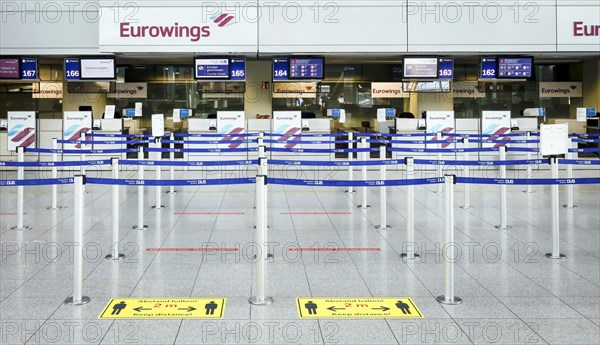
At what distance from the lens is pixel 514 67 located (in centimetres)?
1753

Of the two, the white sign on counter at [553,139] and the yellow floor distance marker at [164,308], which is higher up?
the white sign on counter at [553,139]

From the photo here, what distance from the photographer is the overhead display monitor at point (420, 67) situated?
17.4 m

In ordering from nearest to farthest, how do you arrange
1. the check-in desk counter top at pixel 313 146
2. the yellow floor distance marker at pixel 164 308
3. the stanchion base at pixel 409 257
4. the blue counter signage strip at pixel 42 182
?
1. the yellow floor distance marker at pixel 164 308
2. the blue counter signage strip at pixel 42 182
3. the stanchion base at pixel 409 257
4. the check-in desk counter top at pixel 313 146

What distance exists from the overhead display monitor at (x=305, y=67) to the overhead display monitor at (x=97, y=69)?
15.3 feet

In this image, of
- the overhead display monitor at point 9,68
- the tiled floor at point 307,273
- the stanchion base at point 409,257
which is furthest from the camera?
the overhead display monitor at point 9,68

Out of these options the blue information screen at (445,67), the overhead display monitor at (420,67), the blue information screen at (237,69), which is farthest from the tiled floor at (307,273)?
the blue information screen at (445,67)

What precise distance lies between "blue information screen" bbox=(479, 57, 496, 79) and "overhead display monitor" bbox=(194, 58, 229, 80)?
6648 mm

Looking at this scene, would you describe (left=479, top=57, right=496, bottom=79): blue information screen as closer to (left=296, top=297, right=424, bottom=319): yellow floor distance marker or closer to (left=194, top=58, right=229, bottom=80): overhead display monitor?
(left=194, top=58, right=229, bottom=80): overhead display monitor

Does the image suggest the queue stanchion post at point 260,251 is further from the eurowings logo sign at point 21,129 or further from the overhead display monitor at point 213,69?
the eurowings logo sign at point 21,129

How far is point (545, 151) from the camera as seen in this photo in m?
7.64

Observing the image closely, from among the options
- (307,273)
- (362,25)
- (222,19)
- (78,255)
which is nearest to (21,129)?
(222,19)

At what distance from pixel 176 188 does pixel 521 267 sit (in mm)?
8300

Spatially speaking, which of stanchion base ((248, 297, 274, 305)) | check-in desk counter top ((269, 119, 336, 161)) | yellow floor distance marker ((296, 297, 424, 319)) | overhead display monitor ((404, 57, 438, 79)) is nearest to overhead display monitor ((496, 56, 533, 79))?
overhead display monitor ((404, 57, 438, 79))

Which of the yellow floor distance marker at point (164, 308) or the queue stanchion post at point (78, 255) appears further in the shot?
the queue stanchion post at point (78, 255)
